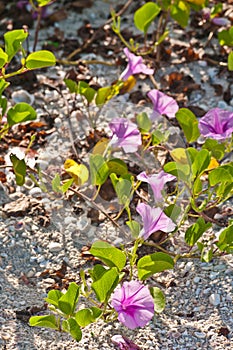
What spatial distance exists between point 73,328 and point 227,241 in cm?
37

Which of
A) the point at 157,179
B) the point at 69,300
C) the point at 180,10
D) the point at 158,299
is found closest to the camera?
the point at 69,300

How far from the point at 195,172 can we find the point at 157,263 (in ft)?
0.71

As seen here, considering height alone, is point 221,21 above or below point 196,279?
above

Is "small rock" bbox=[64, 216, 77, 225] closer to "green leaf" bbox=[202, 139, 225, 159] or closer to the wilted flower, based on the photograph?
"green leaf" bbox=[202, 139, 225, 159]

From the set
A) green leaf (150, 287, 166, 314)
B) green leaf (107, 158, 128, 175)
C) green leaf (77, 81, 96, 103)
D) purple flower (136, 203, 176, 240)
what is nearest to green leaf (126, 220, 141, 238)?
purple flower (136, 203, 176, 240)

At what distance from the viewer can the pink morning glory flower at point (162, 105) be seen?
2010mm

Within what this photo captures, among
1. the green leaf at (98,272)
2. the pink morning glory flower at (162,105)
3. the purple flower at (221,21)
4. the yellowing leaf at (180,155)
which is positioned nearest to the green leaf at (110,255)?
the green leaf at (98,272)

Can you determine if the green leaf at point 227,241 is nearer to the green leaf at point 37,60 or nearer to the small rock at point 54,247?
the small rock at point 54,247

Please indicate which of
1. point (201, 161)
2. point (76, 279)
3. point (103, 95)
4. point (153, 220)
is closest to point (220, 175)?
point (201, 161)

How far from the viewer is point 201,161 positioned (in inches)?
66.9

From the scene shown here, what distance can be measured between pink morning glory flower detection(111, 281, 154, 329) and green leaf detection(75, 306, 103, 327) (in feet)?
0.15

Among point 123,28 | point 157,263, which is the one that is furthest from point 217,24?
point 157,263

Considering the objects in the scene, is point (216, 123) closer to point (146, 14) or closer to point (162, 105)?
point (162, 105)

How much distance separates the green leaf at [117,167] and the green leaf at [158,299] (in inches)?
12.8
